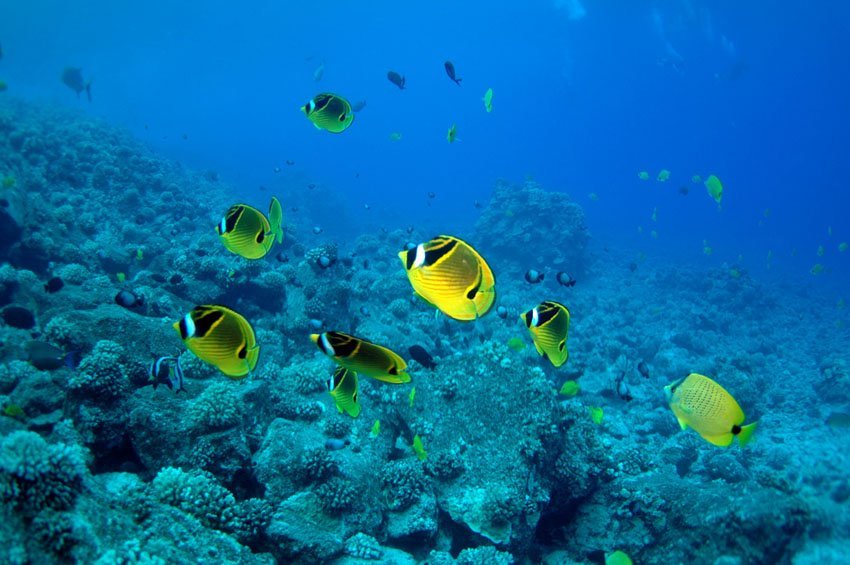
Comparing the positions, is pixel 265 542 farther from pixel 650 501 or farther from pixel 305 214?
pixel 305 214

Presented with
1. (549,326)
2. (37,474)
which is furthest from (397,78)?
(37,474)

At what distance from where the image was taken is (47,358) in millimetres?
6238

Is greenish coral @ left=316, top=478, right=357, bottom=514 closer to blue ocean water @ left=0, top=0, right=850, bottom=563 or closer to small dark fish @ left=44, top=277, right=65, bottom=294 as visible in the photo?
blue ocean water @ left=0, top=0, right=850, bottom=563

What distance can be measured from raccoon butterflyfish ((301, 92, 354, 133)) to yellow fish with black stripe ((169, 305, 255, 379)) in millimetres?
3070

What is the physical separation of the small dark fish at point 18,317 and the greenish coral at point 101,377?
13.0 feet

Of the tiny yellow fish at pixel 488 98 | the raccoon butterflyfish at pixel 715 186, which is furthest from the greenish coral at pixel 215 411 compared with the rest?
the raccoon butterflyfish at pixel 715 186

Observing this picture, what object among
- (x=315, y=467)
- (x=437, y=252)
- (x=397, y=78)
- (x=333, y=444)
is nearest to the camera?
(x=437, y=252)

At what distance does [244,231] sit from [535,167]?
15116cm

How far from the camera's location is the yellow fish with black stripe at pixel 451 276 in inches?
81.1

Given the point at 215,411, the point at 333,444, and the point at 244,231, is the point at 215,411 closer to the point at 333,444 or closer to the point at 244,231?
the point at 333,444

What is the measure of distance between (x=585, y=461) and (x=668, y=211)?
99.2 m

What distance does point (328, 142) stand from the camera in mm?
142000

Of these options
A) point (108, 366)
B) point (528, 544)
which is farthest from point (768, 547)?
point (108, 366)

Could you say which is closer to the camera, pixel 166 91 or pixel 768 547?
pixel 768 547
